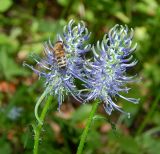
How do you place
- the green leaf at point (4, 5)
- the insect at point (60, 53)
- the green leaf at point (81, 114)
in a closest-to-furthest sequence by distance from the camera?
the insect at point (60, 53)
the green leaf at point (81, 114)
the green leaf at point (4, 5)

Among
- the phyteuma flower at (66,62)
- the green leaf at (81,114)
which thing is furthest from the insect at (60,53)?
the green leaf at (81,114)

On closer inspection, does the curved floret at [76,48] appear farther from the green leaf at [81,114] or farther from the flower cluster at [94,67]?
the green leaf at [81,114]

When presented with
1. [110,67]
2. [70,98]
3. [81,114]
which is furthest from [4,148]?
[110,67]

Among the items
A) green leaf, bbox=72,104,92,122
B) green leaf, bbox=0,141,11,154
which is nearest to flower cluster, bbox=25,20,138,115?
green leaf, bbox=0,141,11,154

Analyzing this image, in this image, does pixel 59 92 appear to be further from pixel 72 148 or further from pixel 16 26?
pixel 16 26

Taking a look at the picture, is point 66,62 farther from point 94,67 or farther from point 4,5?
point 4,5

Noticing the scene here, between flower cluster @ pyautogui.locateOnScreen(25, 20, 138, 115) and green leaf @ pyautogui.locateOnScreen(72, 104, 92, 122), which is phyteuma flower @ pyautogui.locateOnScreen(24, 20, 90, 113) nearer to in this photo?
flower cluster @ pyautogui.locateOnScreen(25, 20, 138, 115)

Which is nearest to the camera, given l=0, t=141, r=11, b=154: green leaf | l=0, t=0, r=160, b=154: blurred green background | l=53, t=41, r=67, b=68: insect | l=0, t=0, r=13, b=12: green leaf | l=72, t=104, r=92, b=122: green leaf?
l=53, t=41, r=67, b=68: insect

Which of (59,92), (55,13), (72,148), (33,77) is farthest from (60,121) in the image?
(55,13)
